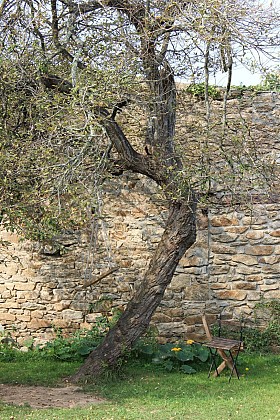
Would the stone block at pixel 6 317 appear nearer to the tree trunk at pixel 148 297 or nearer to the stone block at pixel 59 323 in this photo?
the stone block at pixel 59 323

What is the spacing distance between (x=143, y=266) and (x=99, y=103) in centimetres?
340

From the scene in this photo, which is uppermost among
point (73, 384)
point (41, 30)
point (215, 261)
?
point (41, 30)

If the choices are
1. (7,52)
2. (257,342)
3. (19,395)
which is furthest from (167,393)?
(7,52)

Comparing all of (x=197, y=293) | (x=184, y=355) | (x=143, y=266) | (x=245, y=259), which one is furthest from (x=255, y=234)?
(x=184, y=355)

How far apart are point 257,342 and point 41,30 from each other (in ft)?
16.5

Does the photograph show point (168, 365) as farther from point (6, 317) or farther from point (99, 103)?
point (99, 103)

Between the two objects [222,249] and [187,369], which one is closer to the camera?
[187,369]

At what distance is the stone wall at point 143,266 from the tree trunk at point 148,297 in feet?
4.87

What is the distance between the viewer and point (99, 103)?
5.68 m

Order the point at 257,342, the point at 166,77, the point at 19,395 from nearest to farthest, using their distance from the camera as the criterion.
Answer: the point at 19,395 < the point at 166,77 < the point at 257,342

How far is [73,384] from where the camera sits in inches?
264

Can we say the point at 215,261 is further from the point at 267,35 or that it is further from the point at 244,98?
the point at 267,35

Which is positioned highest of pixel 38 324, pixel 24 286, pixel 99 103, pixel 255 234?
pixel 99 103

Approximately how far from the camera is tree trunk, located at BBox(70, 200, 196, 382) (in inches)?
267
